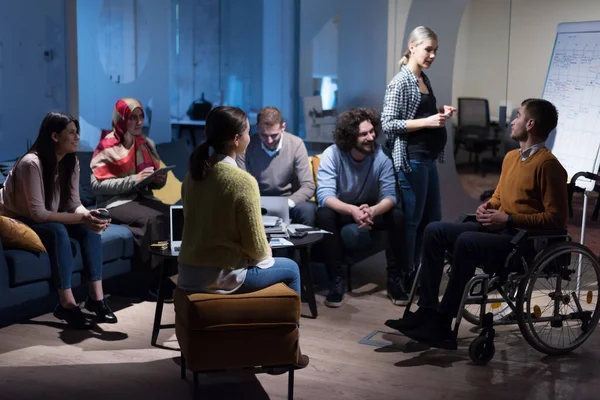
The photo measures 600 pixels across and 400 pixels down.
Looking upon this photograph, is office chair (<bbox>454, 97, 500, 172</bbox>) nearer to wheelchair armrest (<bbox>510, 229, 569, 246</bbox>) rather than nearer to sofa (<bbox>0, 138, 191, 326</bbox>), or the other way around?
wheelchair armrest (<bbox>510, 229, 569, 246</bbox>)

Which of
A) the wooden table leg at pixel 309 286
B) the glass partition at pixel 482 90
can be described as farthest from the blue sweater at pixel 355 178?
the glass partition at pixel 482 90

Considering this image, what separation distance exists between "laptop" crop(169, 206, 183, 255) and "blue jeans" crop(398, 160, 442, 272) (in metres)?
1.55

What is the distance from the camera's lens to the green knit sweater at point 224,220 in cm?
304

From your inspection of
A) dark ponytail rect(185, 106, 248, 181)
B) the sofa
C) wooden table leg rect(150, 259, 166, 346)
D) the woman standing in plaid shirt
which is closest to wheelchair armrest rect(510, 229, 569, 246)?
the woman standing in plaid shirt

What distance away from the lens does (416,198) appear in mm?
4922

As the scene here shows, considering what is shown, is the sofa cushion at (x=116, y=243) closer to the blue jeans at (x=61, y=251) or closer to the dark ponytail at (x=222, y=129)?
the blue jeans at (x=61, y=251)

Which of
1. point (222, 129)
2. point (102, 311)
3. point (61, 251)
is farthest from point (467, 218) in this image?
point (61, 251)

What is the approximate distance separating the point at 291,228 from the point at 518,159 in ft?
4.40

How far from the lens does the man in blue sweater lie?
484 centimetres

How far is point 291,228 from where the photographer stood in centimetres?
450

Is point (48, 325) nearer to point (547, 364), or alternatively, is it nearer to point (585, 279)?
point (547, 364)

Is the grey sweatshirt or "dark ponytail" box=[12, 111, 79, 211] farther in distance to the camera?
the grey sweatshirt

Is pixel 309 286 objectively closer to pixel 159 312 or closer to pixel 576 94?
pixel 159 312

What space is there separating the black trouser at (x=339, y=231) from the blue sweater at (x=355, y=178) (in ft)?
0.39
